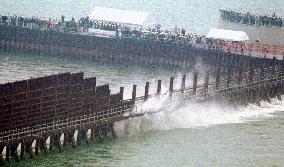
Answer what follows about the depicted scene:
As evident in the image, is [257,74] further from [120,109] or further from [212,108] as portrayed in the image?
[120,109]

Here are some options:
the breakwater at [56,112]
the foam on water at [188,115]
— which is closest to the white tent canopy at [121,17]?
the foam on water at [188,115]

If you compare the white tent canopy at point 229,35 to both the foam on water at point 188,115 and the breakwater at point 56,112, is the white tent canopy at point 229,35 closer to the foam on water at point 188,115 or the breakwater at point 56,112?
the foam on water at point 188,115

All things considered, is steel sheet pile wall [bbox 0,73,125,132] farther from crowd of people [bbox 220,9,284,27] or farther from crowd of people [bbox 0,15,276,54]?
crowd of people [bbox 220,9,284,27]

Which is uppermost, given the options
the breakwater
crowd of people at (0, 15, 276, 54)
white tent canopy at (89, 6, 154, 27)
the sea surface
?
white tent canopy at (89, 6, 154, 27)

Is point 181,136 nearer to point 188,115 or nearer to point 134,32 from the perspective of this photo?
point 188,115

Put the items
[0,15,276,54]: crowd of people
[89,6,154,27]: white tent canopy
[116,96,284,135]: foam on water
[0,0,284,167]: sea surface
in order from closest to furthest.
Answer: [0,0,284,167]: sea surface, [116,96,284,135]: foam on water, [0,15,276,54]: crowd of people, [89,6,154,27]: white tent canopy

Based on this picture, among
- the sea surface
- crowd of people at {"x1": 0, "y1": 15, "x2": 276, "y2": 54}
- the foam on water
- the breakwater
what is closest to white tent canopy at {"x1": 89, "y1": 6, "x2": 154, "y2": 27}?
crowd of people at {"x1": 0, "y1": 15, "x2": 276, "y2": 54}

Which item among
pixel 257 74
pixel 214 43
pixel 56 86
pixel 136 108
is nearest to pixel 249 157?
pixel 136 108

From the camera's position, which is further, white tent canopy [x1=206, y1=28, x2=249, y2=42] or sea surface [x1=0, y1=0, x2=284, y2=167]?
white tent canopy [x1=206, y1=28, x2=249, y2=42]
